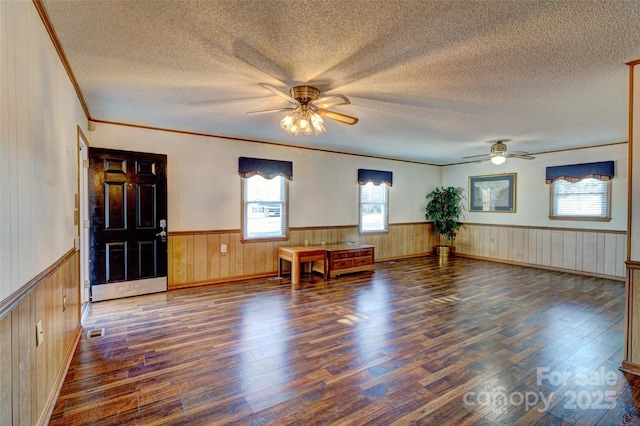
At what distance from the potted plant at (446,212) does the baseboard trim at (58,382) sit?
284 inches

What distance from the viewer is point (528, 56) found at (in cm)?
250

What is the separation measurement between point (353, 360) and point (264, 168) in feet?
12.5

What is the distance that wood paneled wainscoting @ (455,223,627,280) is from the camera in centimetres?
580

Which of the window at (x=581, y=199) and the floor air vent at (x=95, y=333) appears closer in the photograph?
the floor air vent at (x=95, y=333)

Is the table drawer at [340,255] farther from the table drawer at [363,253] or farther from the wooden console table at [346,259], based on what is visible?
the table drawer at [363,253]

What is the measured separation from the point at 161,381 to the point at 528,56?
12.2 feet

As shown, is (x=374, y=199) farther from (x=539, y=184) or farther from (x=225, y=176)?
(x=225, y=176)

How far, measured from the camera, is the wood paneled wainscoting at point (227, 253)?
5.04 m

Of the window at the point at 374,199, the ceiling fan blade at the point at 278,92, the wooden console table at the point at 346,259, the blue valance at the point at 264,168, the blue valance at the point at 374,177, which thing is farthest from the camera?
the window at the point at 374,199

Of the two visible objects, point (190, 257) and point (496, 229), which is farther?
point (496, 229)

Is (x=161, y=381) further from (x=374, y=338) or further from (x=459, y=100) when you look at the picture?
(x=459, y=100)

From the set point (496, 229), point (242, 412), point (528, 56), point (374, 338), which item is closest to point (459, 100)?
point (528, 56)

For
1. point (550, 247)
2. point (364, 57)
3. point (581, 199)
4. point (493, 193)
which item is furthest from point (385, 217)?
point (364, 57)

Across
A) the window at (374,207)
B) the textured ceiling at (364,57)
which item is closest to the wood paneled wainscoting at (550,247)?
the window at (374,207)
